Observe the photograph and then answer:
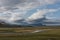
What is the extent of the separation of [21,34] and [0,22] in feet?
0.87

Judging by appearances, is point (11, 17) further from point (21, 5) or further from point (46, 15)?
point (46, 15)

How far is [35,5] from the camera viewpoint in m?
1.85

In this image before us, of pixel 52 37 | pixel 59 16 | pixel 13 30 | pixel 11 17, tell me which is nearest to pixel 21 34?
pixel 13 30

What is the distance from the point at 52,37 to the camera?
70.1 inches

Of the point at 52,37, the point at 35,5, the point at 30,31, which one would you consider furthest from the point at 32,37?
the point at 35,5

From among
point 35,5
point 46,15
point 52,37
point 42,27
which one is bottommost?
point 52,37

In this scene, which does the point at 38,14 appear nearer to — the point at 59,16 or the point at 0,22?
the point at 59,16

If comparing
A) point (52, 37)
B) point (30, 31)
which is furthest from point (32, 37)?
point (52, 37)

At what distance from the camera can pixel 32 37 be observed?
179 cm

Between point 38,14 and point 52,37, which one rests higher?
point 38,14

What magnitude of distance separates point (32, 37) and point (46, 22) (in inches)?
8.6

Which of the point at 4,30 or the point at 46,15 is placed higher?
the point at 46,15

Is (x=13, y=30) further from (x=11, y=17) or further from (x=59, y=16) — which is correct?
(x=59, y=16)

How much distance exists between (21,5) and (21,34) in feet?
1.04
